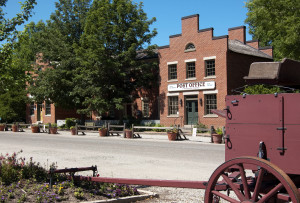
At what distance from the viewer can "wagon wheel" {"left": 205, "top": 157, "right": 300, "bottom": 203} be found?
3779 millimetres

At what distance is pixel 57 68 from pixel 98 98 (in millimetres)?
7663

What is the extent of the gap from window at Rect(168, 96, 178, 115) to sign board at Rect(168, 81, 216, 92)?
1002 millimetres

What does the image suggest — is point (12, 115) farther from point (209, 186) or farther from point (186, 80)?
point (209, 186)

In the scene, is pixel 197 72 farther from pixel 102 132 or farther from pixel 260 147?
pixel 260 147

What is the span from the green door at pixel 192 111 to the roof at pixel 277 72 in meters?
25.7

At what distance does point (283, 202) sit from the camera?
428 cm

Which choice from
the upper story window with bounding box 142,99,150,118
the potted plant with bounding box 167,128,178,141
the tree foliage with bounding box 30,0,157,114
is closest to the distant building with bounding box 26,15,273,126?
the upper story window with bounding box 142,99,150,118

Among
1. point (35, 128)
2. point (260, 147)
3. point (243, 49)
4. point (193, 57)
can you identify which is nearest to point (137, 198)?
point (260, 147)

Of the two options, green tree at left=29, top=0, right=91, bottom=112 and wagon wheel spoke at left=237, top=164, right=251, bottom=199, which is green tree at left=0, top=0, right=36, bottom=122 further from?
green tree at left=29, top=0, right=91, bottom=112

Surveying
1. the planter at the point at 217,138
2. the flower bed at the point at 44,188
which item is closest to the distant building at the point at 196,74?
the planter at the point at 217,138

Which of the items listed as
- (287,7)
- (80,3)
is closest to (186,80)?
(287,7)

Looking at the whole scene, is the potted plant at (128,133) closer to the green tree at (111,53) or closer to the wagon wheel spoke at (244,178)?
the green tree at (111,53)

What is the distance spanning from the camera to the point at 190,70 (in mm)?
31344

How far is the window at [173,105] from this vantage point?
32.6 meters
